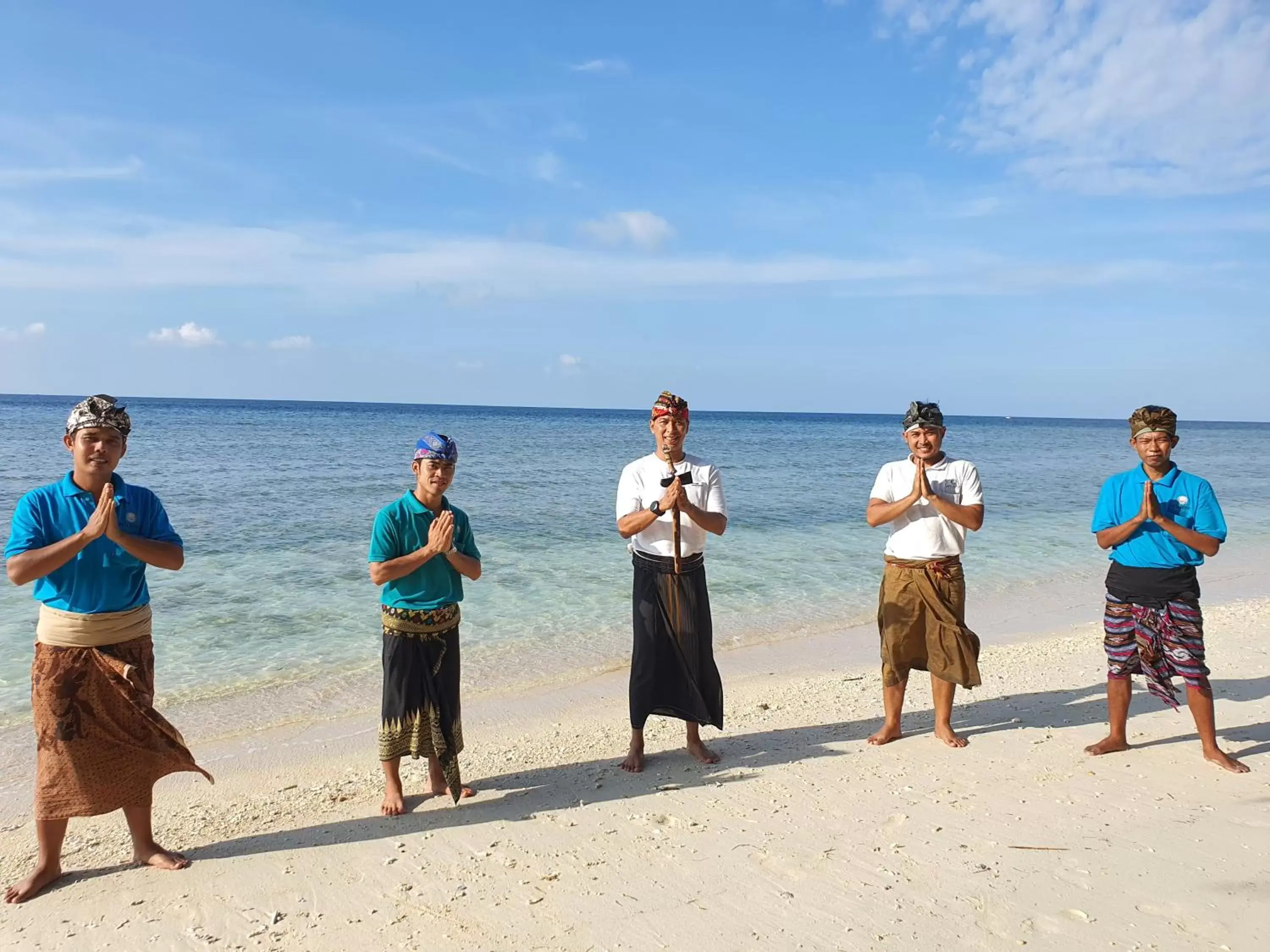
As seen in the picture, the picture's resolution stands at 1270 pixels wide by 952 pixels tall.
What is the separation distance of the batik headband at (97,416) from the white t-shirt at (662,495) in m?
2.28

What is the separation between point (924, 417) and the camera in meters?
4.88

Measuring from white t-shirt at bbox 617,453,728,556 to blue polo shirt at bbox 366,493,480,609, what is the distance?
38.1 inches

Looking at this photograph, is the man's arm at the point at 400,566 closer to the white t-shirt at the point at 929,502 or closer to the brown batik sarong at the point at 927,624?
the white t-shirt at the point at 929,502

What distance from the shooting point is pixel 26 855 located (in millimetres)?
3943

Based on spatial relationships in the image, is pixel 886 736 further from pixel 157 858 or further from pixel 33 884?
pixel 33 884

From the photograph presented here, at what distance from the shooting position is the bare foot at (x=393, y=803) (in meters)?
4.22

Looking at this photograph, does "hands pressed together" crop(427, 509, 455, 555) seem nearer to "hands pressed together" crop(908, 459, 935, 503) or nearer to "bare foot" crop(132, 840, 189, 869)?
"bare foot" crop(132, 840, 189, 869)

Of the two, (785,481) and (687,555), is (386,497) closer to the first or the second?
(785,481)

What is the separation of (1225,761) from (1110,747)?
1.74ft

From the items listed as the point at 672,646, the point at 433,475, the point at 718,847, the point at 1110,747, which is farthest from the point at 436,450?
the point at 1110,747

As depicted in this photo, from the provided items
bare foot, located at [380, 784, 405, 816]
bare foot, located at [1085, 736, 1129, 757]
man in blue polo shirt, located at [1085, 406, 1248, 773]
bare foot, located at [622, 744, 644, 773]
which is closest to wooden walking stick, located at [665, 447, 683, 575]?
bare foot, located at [622, 744, 644, 773]

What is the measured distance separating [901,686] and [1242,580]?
30.3ft

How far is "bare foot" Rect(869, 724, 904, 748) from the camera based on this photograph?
16.9ft

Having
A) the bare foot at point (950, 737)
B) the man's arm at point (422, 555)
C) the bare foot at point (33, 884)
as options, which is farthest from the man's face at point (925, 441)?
the bare foot at point (33, 884)
